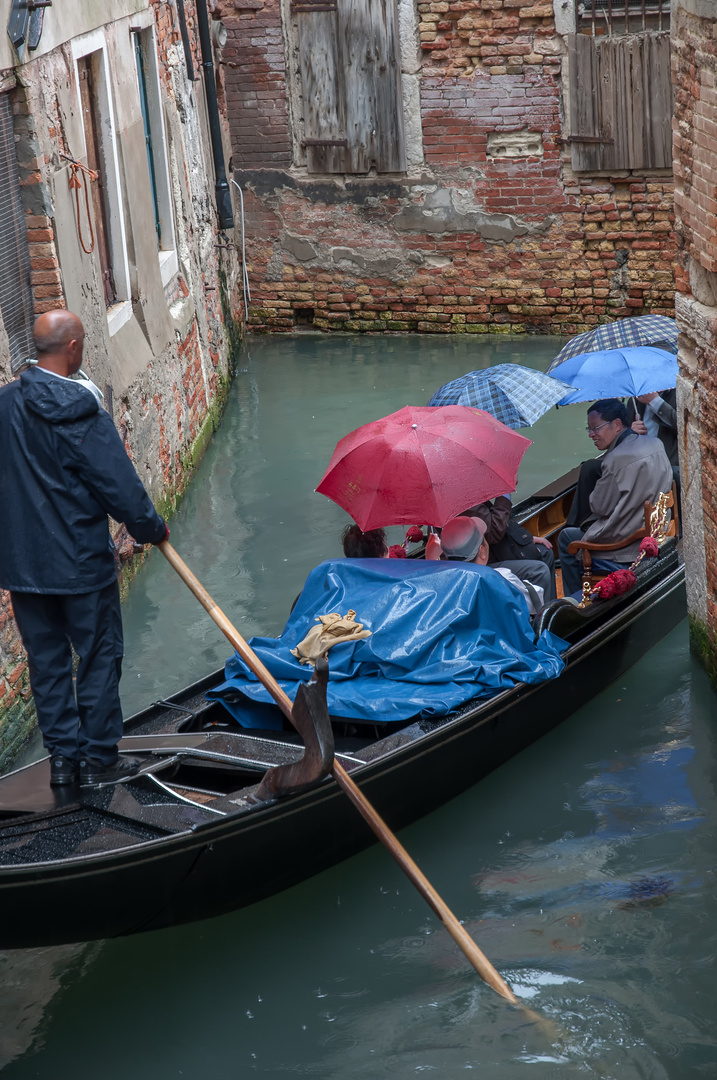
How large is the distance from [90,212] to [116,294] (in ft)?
2.80

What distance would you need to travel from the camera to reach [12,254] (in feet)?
18.3

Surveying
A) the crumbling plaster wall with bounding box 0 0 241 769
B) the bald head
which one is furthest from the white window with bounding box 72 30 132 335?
the bald head

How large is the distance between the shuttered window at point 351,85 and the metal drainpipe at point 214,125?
863mm

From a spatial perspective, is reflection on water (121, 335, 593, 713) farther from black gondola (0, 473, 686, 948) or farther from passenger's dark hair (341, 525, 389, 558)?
black gondola (0, 473, 686, 948)

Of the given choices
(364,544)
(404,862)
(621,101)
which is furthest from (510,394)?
(621,101)

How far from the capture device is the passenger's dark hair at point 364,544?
5094mm

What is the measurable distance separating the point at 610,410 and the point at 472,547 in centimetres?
123

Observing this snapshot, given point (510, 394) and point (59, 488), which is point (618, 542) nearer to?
point (510, 394)

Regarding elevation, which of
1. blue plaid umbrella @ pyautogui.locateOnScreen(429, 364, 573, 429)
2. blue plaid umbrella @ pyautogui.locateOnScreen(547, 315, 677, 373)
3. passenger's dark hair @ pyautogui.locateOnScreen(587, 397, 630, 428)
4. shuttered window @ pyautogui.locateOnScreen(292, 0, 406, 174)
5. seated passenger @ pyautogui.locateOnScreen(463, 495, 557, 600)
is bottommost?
seated passenger @ pyautogui.locateOnScreen(463, 495, 557, 600)

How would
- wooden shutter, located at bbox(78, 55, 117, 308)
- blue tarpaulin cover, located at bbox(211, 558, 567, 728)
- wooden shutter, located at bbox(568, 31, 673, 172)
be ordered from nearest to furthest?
blue tarpaulin cover, located at bbox(211, 558, 567, 728)
wooden shutter, located at bbox(78, 55, 117, 308)
wooden shutter, located at bbox(568, 31, 673, 172)

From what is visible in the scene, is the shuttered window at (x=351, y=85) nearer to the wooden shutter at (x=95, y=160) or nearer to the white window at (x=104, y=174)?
the white window at (x=104, y=174)

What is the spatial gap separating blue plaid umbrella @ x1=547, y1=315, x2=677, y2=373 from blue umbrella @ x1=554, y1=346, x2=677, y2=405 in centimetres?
11

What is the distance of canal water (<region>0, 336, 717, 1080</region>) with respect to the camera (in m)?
3.63

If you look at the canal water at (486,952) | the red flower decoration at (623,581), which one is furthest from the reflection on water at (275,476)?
the red flower decoration at (623,581)
